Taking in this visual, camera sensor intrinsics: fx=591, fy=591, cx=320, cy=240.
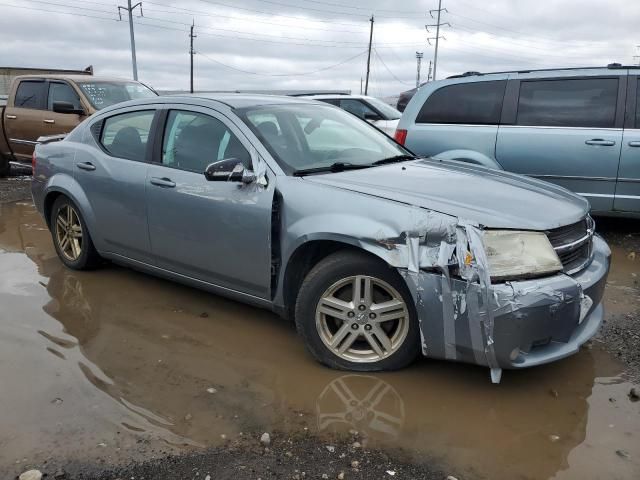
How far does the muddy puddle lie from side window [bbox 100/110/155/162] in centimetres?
128

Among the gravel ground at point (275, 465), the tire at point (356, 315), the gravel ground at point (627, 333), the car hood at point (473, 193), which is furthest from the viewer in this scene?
the gravel ground at point (627, 333)

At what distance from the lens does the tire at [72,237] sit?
5180 millimetres

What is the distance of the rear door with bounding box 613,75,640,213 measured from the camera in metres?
5.88

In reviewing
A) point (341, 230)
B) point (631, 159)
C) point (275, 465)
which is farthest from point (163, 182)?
point (631, 159)

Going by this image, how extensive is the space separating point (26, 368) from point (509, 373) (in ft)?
9.66

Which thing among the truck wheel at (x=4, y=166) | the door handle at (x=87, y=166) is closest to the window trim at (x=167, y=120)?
the door handle at (x=87, y=166)

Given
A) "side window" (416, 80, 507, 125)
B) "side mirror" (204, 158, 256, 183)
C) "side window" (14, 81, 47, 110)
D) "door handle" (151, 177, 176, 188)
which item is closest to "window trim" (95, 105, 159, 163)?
"door handle" (151, 177, 176, 188)

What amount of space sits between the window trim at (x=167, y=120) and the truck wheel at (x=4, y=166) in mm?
7959

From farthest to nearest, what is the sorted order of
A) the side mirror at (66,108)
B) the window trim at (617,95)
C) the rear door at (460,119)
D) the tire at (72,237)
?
the side mirror at (66,108), the rear door at (460,119), the window trim at (617,95), the tire at (72,237)

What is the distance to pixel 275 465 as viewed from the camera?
2697 mm

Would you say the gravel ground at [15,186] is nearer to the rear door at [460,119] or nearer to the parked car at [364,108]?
the parked car at [364,108]

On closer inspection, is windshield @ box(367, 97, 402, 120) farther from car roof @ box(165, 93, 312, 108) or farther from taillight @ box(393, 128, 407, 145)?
car roof @ box(165, 93, 312, 108)

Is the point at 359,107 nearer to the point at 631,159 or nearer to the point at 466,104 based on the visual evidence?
the point at 466,104

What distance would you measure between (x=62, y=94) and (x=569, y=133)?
25.5 feet
